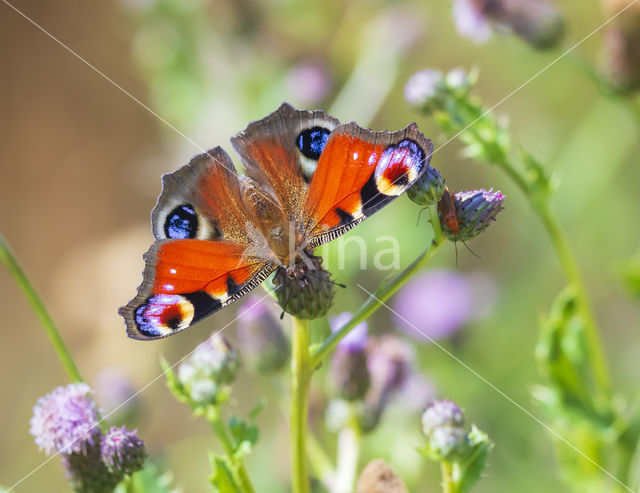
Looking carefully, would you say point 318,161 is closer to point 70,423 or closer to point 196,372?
point 196,372

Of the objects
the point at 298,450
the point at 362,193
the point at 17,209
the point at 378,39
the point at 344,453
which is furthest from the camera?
the point at 17,209

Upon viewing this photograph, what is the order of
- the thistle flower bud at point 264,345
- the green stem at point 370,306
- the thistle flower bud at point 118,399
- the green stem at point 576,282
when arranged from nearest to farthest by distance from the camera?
the green stem at point 370,306, the green stem at point 576,282, the thistle flower bud at point 264,345, the thistle flower bud at point 118,399

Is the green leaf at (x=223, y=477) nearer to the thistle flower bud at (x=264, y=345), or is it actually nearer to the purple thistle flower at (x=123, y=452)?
the purple thistle flower at (x=123, y=452)

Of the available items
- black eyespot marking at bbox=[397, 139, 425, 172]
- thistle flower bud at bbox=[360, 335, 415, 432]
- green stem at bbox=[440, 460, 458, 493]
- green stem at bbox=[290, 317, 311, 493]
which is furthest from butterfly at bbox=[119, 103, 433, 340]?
thistle flower bud at bbox=[360, 335, 415, 432]

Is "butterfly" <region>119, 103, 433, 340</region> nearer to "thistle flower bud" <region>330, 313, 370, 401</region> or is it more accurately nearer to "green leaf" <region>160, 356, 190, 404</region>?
"green leaf" <region>160, 356, 190, 404</region>

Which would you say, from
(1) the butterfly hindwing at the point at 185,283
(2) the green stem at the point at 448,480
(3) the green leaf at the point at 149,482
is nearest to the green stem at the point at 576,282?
(2) the green stem at the point at 448,480

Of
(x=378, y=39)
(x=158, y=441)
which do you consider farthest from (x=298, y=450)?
(x=158, y=441)

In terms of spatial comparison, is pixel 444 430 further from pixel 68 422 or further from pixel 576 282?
pixel 68 422
